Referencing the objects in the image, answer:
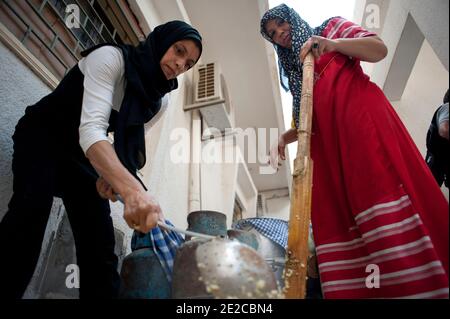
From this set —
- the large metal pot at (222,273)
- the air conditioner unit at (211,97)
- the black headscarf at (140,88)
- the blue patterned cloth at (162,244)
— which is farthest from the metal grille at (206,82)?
the large metal pot at (222,273)

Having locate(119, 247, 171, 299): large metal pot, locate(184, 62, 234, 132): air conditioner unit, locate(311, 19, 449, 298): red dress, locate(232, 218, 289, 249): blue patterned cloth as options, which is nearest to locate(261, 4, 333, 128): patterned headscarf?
locate(311, 19, 449, 298): red dress

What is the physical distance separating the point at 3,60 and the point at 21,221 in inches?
25.6

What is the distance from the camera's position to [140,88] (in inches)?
36.4

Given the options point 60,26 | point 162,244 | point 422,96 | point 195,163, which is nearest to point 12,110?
point 60,26

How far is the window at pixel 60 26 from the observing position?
3.90 feet

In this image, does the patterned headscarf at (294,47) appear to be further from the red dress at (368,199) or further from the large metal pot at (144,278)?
the large metal pot at (144,278)

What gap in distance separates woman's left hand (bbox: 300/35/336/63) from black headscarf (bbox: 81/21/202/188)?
42 cm

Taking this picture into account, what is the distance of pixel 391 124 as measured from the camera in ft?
2.65

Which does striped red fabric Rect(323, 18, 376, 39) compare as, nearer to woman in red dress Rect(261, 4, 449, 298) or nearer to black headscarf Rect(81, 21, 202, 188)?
woman in red dress Rect(261, 4, 449, 298)

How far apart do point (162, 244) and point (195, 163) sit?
1.69 metres

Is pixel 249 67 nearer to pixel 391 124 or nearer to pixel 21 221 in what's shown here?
pixel 391 124

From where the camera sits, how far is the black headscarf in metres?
0.88

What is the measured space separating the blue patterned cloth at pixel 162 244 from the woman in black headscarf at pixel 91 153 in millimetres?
108
